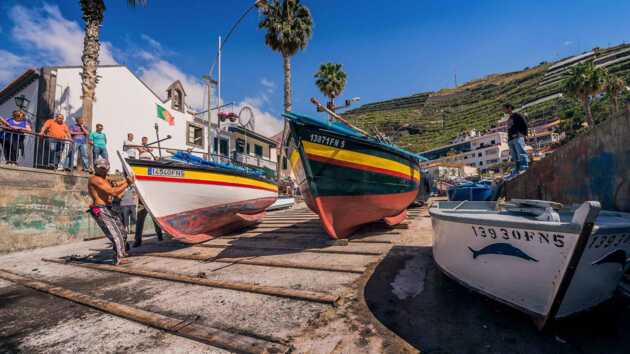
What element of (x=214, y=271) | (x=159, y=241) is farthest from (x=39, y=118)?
(x=214, y=271)

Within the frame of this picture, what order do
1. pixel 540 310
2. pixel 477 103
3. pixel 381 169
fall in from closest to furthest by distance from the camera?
pixel 540 310 < pixel 381 169 < pixel 477 103

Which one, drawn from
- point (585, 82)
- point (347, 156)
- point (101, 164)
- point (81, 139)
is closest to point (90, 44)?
point (81, 139)

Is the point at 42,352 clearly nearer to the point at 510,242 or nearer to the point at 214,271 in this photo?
the point at 214,271

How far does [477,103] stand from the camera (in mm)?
134875

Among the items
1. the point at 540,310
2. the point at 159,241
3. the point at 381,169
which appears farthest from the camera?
the point at 159,241

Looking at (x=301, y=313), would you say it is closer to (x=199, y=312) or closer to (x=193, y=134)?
(x=199, y=312)

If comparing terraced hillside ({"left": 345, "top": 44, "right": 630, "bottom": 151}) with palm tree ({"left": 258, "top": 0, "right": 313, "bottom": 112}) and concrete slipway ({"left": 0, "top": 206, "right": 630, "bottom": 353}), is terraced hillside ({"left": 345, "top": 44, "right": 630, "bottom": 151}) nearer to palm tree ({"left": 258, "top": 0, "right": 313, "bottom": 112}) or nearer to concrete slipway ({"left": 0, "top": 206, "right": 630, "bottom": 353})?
palm tree ({"left": 258, "top": 0, "right": 313, "bottom": 112})

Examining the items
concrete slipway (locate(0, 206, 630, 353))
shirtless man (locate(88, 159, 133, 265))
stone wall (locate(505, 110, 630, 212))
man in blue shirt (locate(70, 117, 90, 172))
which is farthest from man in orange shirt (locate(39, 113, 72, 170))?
stone wall (locate(505, 110, 630, 212))

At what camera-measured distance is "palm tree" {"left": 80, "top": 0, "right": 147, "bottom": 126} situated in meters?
10.4

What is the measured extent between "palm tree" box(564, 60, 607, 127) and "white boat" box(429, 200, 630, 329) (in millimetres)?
44815

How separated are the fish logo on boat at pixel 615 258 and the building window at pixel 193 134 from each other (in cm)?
2103

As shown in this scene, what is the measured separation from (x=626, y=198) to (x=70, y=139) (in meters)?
12.6

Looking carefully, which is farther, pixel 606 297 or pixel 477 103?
pixel 477 103

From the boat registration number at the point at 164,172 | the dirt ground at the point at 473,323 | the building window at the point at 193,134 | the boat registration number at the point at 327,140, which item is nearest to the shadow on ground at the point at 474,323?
→ the dirt ground at the point at 473,323
